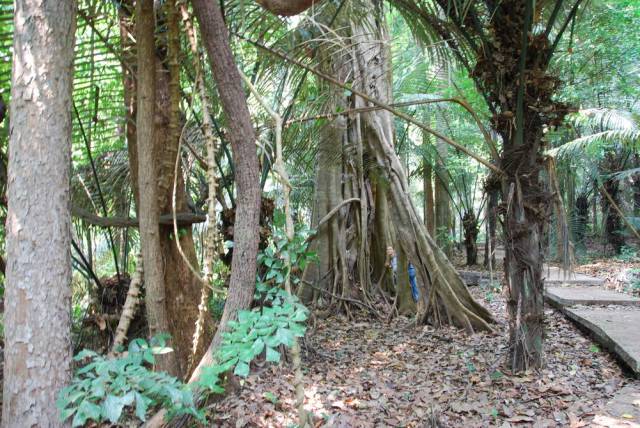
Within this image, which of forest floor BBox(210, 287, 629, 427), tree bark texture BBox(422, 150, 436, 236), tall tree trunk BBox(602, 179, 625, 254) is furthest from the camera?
tall tree trunk BBox(602, 179, 625, 254)

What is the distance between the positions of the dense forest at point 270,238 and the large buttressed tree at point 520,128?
0.05ft

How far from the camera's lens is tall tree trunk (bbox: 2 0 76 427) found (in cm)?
197

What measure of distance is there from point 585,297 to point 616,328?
5.62 ft

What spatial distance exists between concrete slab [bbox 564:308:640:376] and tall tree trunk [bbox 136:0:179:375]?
3199 millimetres

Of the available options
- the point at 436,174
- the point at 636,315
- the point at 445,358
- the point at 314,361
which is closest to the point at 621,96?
the point at 436,174

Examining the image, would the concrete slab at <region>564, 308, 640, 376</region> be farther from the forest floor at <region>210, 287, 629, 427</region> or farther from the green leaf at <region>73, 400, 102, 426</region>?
the green leaf at <region>73, 400, 102, 426</region>

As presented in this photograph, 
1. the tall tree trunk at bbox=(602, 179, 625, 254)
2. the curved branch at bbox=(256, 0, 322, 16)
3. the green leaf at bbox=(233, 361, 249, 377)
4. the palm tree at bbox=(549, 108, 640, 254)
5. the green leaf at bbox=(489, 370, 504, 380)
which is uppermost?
the palm tree at bbox=(549, 108, 640, 254)

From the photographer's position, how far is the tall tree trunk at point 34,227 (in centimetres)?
197

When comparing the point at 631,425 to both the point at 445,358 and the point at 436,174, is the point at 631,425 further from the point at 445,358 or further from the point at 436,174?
the point at 436,174

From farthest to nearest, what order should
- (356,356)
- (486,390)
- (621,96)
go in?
1. (621,96)
2. (356,356)
3. (486,390)

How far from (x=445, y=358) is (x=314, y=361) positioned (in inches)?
44.7

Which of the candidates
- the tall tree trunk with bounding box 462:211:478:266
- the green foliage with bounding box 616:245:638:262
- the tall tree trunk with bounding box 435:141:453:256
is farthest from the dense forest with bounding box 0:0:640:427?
the green foliage with bounding box 616:245:638:262

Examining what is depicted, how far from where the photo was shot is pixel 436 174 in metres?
10.9

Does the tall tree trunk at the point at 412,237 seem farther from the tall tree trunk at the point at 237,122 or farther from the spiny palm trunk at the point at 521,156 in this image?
the tall tree trunk at the point at 237,122
